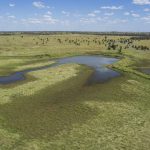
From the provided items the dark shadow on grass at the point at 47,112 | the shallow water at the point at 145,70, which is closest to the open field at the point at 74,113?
the dark shadow on grass at the point at 47,112

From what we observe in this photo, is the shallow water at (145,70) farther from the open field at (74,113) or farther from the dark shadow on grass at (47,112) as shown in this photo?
the dark shadow on grass at (47,112)

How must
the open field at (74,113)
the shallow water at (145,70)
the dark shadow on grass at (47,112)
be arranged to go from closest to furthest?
the open field at (74,113)
the dark shadow on grass at (47,112)
the shallow water at (145,70)

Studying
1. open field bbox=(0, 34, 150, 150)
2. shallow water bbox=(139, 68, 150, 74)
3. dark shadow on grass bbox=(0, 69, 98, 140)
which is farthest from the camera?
shallow water bbox=(139, 68, 150, 74)

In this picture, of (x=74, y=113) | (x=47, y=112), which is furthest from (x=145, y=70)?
(x=47, y=112)

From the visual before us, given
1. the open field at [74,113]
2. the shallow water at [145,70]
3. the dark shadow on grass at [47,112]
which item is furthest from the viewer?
the shallow water at [145,70]

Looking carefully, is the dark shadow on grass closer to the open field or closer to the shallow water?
the open field

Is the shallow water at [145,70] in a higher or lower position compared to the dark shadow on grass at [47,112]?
higher

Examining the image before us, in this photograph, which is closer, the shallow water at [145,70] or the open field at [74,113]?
the open field at [74,113]

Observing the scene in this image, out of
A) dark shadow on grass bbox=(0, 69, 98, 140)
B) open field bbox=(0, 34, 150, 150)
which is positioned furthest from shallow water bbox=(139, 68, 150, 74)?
dark shadow on grass bbox=(0, 69, 98, 140)

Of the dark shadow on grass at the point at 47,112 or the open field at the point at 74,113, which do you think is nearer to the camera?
the open field at the point at 74,113

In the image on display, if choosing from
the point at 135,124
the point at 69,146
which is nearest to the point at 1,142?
the point at 69,146

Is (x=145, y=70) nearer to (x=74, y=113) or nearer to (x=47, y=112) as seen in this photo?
(x=74, y=113)
